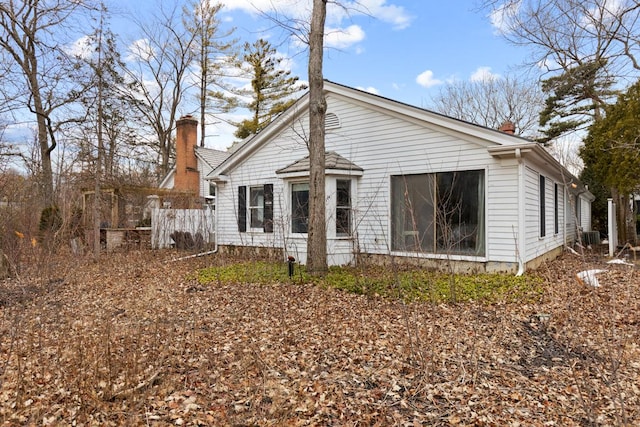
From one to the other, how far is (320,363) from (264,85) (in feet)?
82.4

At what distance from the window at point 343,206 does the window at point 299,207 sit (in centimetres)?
86

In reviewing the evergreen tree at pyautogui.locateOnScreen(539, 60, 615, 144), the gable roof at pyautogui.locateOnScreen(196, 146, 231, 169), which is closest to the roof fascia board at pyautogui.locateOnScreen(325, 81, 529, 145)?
the evergreen tree at pyautogui.locateOnScreen(539, 60, 615, 144)

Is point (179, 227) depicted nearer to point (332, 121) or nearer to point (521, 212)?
point (332, 121)

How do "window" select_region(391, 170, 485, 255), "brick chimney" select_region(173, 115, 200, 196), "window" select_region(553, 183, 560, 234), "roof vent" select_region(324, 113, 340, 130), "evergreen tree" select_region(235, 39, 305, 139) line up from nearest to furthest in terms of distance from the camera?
"window" select_region(391, 170, 485, 255) → "roof vent" select_region(324, 113, 340, 130) → "window" select_region(553, 183, 560, 234) → "brick chimney" select_region(173, 115, 200, 196) → "evergreen tree" select_region(235, 39, 305, 139)

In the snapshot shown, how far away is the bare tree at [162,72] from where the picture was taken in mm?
22703

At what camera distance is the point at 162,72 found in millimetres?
23562

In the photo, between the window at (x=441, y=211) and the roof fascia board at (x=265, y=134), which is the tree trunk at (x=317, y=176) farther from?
the roof fascia board at (x=265, y=134)

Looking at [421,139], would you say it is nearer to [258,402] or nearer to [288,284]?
[288,284]

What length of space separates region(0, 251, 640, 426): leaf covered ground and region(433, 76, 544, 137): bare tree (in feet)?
65.5

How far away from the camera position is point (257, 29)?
906 cm

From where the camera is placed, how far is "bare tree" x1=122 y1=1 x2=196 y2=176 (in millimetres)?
22703

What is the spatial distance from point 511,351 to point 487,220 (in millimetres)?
4220

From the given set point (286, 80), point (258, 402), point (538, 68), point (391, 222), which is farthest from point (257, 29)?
point (286, 80)

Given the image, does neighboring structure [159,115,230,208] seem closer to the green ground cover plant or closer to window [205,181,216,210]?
window [205,181,216,210]
